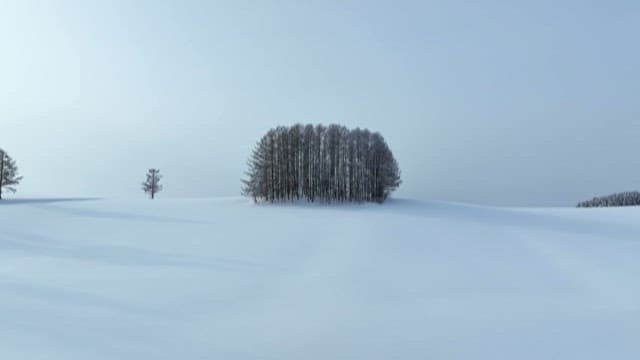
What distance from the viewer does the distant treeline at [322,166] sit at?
1567 inches

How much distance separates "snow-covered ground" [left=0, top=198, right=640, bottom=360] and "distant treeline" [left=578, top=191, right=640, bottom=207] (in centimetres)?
8566

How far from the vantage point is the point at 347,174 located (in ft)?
132

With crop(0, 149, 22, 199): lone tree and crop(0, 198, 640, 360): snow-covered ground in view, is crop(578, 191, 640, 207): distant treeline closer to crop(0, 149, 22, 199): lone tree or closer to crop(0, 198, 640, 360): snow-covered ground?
crop(0, 198, 640, 360): snow-covered ground

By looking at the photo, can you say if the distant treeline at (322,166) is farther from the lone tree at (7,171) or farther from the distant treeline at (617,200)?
the distant treeline at (617,200)

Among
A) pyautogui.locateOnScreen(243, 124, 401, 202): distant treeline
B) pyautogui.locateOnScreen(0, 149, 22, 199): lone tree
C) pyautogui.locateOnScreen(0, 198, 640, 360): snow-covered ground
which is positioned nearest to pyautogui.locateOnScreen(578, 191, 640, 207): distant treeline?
pyautogui.locateOnScreen(243, 124, 401, 202): distant treeline

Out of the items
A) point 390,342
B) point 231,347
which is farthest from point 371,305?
point 231,347

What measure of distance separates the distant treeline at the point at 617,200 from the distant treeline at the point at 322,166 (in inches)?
2940

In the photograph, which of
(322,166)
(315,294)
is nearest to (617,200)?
(322,166)

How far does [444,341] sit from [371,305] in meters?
2.37

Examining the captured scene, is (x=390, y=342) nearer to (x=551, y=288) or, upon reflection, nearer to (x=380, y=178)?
(x=551, y=288)

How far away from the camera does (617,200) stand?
303 feet

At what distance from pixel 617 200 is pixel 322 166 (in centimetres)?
8916

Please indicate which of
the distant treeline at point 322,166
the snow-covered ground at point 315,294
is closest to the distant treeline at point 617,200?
the distant treeline at point 322,166

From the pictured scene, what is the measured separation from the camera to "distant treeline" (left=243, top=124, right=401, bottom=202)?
39.8 metres
